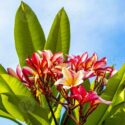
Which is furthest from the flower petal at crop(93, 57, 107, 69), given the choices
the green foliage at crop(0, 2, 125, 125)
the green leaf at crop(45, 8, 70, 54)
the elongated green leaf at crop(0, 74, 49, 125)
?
the green leaf at crop(45, 8, 70, 54)

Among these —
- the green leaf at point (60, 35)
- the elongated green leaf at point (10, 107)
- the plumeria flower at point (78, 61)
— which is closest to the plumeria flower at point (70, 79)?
the plumeria flower at point (78, 61)

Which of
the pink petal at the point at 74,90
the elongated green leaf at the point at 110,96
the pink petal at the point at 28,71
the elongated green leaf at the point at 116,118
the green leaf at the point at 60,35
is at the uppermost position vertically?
the green leaf at the point at 60,35

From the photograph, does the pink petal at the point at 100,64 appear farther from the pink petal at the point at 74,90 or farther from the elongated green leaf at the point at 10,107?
the elongated green leaf at the point at 10,107

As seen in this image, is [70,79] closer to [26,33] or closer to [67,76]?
[67,76]

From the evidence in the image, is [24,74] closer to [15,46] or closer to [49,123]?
[49,123]

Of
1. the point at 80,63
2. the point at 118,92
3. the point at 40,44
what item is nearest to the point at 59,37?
the point at 40,44

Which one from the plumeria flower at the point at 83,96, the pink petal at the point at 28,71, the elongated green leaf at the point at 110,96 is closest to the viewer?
the plumeria flower at the point at 83,96
